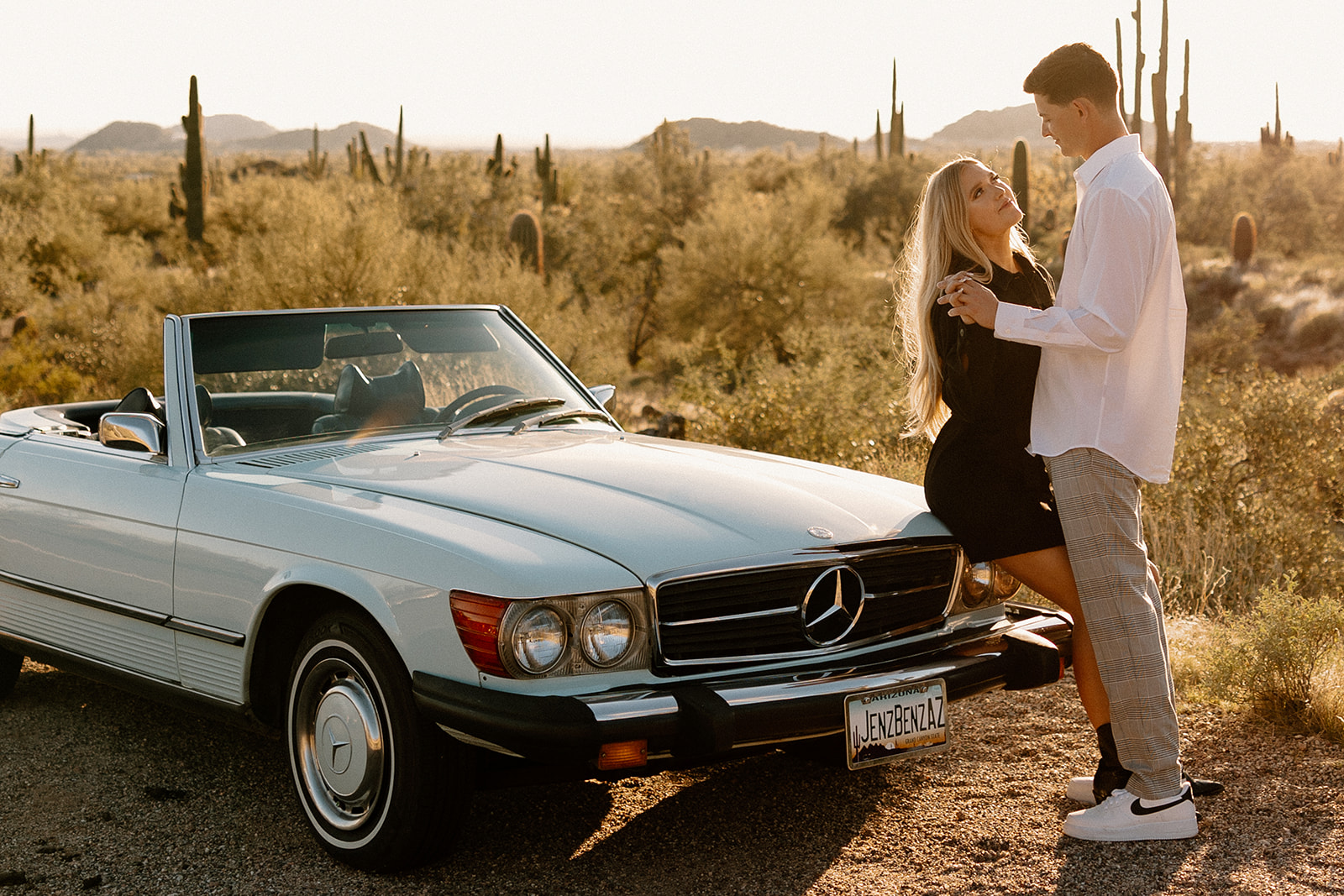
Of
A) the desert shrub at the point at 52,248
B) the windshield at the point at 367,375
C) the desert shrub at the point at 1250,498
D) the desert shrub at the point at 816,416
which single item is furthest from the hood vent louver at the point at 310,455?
the desert shrub at the point at 52,248

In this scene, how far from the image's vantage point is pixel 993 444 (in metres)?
3.65

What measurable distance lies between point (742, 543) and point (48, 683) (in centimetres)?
386

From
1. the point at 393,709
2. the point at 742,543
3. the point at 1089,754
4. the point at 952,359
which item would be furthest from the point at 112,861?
the point at 1089,754

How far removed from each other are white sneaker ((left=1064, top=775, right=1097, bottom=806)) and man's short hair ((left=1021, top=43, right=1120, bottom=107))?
2.05 m

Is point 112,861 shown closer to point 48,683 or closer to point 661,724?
point 661,724

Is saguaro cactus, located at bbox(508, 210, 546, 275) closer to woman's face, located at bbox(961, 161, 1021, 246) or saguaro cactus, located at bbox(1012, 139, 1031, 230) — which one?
saguaro cactus, located at bbox(1012, 139, 1031, 230)

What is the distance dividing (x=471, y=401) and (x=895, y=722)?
2241mm

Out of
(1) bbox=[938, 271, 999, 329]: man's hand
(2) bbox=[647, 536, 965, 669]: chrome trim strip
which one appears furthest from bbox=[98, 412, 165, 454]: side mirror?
(1) bbox=[938, 271, 999, 329]: man's hand

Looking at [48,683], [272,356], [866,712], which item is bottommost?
[48,683]

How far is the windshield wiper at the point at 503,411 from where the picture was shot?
4.59 meters

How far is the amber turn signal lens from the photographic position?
295cm

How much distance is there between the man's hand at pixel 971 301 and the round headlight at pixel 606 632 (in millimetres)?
1273

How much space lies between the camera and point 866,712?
3.23 metres

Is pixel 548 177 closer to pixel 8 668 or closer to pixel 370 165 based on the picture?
pixel 370 165
